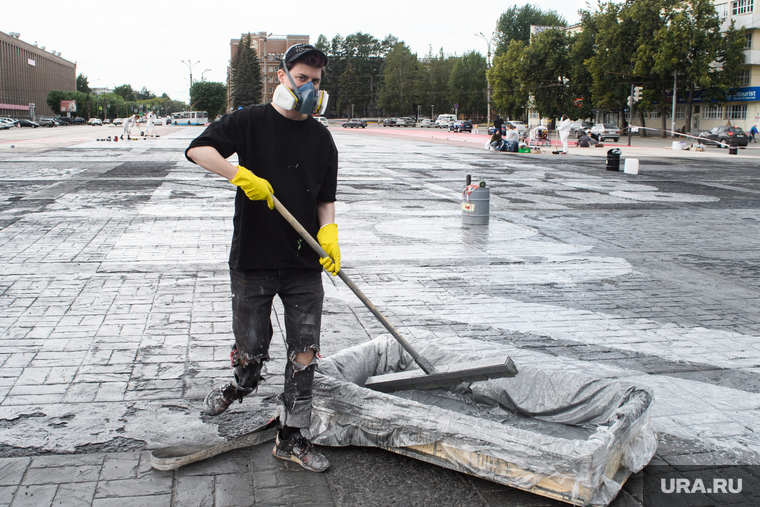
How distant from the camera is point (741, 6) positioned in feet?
169

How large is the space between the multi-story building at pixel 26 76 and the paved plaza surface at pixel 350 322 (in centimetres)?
10375

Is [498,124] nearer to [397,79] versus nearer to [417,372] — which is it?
[417,372]

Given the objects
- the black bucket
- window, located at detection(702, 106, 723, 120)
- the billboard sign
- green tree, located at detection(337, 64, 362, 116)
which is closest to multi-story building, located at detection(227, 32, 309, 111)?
green tree, located at detection(337, 64, 362, 116)

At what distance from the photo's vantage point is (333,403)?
314cm

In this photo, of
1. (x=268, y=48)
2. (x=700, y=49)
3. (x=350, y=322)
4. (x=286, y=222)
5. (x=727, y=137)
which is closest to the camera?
(x=286, y=222)

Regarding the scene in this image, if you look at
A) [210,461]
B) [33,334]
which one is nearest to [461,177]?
[33,334]

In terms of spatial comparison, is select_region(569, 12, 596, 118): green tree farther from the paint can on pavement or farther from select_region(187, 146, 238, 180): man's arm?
select_region(187, 146, 238, 180): man's arm

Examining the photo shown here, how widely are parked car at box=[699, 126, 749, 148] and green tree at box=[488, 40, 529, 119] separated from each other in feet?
113

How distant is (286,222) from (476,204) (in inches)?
279

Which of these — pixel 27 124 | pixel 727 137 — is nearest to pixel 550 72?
pixel 727 137

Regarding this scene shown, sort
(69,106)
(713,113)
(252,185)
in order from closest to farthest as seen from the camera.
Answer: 1. (252,185)
2. (713,113)
3. (69,106)

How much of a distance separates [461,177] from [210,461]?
15.8 metres

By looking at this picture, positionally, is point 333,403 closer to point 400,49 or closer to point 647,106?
point 647,106

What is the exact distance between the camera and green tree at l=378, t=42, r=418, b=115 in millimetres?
119000
